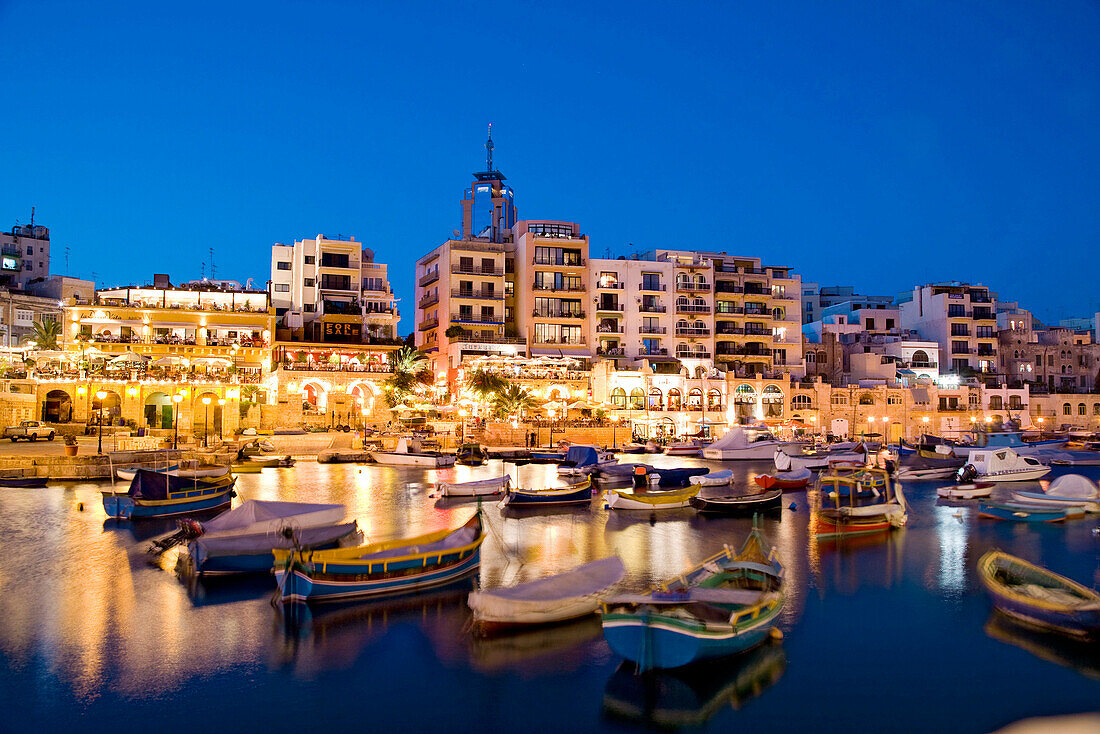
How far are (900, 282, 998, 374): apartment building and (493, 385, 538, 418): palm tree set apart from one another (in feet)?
150

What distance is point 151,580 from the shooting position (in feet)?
70.3

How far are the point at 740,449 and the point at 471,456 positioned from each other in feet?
62.6

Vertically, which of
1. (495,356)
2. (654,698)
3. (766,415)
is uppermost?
(495,356)

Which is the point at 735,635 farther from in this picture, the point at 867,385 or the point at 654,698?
the point at 867,385

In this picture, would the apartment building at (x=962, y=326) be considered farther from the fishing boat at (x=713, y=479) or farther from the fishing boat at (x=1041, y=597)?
the fishing boat at (x=1041, y=597)

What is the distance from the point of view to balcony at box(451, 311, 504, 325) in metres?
66.9

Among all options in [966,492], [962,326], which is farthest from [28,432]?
[962,326]

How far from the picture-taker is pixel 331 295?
71188 millimetres

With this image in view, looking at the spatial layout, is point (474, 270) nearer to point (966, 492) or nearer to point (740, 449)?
point (740, 449)

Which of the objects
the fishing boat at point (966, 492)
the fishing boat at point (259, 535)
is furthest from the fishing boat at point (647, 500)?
the fishing boat at point (966, 492)

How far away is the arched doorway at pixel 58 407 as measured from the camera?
54.2 meters

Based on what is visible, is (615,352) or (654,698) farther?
(615,352)

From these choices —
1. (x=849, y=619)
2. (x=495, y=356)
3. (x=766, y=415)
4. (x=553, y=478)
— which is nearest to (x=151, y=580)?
(x=849, y=619)

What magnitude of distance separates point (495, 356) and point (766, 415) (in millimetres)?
25460
